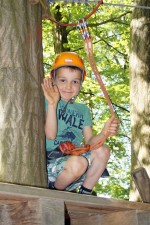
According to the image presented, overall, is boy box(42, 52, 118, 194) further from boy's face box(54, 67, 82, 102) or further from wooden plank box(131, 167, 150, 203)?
wooden plank box(131, 167, 150, 203)

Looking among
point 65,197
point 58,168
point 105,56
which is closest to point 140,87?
point 58,168

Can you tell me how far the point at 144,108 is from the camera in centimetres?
584

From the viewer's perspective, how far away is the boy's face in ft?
12.2

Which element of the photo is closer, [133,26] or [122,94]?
[133,26]

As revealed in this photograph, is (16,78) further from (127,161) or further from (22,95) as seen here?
(127,161)

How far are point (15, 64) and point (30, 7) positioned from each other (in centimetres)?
46

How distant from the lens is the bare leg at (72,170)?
3.31 metres

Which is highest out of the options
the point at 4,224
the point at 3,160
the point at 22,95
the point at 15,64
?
the point at 15,64

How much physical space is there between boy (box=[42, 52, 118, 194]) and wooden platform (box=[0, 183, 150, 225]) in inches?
11.8

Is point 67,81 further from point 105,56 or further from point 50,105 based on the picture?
point 105,56

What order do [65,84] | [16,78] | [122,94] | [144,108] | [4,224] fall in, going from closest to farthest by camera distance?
1. [4,224]
2. [16,78]
3. [65,84]
4. [144,108]
5. [122,94]

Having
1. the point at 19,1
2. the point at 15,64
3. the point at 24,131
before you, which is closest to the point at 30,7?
the point at 19,1

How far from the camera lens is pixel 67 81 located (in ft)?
12.3

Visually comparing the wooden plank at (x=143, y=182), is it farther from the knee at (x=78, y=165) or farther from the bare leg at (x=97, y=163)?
the knee at (x=78, y=165)
